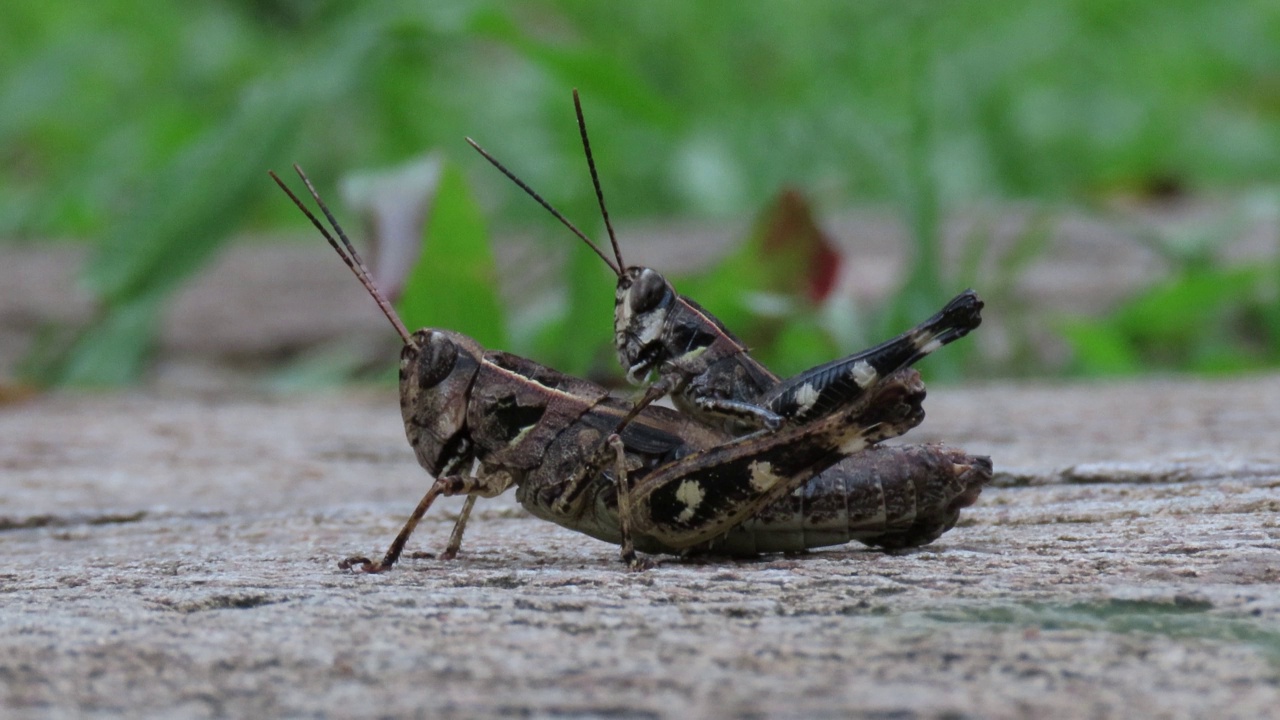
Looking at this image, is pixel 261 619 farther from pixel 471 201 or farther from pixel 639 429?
pixel 471 201

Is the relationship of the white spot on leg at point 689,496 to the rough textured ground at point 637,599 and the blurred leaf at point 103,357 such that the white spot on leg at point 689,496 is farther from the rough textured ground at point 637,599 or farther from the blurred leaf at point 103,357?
the blurred leaf at point 103,357

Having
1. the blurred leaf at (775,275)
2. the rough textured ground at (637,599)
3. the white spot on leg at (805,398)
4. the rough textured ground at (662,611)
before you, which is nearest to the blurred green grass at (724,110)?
the blurred leaf at (775,275)

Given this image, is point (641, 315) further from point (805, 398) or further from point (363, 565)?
point (363, 565)

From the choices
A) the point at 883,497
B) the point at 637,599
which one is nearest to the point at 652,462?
the point at 883,497

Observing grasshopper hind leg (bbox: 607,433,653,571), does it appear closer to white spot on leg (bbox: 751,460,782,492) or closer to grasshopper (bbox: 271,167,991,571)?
grasshopper (bbox: 271,167,991,571)

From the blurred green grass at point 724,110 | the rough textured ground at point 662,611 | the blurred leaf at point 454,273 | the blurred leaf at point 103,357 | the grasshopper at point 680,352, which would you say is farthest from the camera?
the blurred green grass at point 724,110
